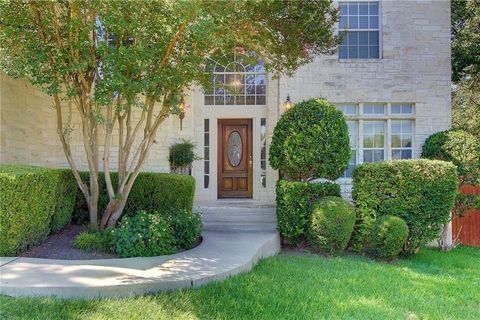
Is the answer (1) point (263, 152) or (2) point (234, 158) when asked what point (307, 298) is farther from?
(2) point (234, 158)

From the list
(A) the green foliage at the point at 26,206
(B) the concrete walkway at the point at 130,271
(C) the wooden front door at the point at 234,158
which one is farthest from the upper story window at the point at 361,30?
(A) the green foliage at the point at 26,206

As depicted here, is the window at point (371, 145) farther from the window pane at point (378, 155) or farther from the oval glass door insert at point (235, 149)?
the oval glass door insert at point (235, 149)

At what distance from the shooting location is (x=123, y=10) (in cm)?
469

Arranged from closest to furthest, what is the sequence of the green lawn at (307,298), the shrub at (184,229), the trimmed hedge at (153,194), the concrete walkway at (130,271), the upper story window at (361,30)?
1. the green lawn at (307,298)
2. the concrete walkway at (130,271)
3. the shrub at (184,229)
4. the trimmed hedge at (153,194)
5. the upper story window at (361,30)

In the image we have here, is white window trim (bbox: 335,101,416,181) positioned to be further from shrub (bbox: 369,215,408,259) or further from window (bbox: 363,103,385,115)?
shrub (bbox: 369,215,408,259)

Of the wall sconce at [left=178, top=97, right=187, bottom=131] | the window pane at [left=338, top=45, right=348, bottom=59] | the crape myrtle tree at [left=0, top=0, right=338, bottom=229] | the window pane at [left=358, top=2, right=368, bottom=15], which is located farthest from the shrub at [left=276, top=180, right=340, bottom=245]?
the window pane at [left=358, top=2, right=368, bottom=15]

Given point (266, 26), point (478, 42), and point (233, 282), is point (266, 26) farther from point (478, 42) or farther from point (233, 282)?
point (478, 42)

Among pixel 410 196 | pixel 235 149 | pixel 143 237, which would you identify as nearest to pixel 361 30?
pixel 235 149

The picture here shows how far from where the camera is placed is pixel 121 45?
5.00 m

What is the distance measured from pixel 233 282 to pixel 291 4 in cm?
419

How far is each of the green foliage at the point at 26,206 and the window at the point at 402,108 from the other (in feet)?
24.8

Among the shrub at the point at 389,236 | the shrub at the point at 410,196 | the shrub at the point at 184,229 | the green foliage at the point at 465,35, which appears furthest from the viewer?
the green foliage at the point at 465,35

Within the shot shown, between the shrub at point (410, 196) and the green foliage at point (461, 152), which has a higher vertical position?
the green foliage at point (461, 152)

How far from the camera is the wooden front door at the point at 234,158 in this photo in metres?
9.58
